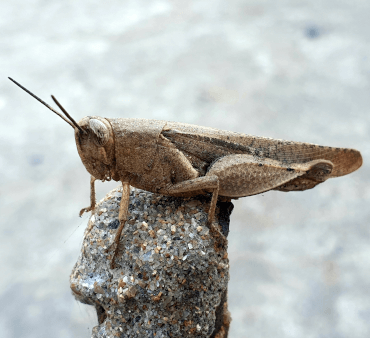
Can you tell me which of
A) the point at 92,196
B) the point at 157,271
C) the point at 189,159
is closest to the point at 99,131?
the point at 189,159

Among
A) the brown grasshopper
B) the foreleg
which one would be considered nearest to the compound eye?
the brown grasshopper

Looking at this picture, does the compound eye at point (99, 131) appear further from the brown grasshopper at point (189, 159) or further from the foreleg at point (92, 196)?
the foreleg at point (92, 196)

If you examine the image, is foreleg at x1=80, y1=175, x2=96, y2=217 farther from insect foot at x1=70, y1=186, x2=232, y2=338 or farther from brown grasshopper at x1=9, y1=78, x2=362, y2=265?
brown grasshopper at x1=9, y1=78, x2=362, y2=265

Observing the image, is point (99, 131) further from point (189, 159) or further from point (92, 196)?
point (92, 196)

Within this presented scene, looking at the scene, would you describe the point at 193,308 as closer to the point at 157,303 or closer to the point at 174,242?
the point at 157,303

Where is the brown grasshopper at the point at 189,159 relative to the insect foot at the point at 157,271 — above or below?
above

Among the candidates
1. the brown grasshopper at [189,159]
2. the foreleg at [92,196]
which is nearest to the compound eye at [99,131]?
the brown grasshopper at [189,159]
